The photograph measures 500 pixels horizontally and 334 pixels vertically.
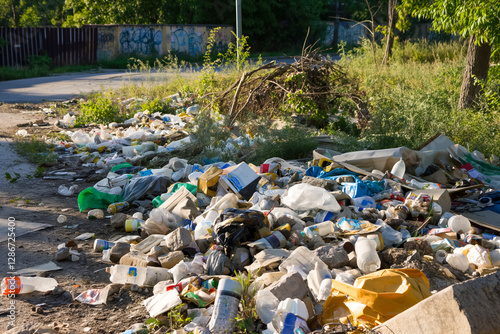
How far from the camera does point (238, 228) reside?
331 centimetres

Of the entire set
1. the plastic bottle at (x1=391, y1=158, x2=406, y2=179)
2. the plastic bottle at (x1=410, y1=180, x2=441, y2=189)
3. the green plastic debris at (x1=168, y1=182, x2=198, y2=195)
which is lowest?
the green plastic debris at (x1=168, y1=182, x2=198, y2=195)

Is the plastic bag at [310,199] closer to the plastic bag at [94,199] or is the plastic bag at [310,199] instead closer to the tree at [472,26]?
the plastic bag at [94,199]

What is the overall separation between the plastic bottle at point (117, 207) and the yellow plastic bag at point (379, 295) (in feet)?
8.43

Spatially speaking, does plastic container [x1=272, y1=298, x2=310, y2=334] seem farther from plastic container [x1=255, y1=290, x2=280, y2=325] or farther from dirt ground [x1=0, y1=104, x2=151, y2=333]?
dirt ground [x1=0, y1=104, x2=151, y2=333]

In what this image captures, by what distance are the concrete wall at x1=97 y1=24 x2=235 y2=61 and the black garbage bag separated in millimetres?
17847

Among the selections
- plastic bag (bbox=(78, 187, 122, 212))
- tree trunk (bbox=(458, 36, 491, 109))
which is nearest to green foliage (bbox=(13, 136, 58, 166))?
plastic bag (bbox=(78, 187, 122, 212))

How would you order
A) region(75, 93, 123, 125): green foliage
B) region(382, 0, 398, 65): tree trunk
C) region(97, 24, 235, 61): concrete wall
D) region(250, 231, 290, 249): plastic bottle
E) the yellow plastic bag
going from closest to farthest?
1. the yellow plastic bag
2. region(250, 231, 290, 249): plastic bottle
3. region(75, 93, 123, 125): green foliage
4. region(382, 0, 398, 65): tree trunk
5. region(97, 24, 235, 61): concrete wall

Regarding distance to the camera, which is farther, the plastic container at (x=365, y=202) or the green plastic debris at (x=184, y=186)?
the green plastic debris at (x=184, y=186)

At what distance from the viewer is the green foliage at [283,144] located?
18.3ft

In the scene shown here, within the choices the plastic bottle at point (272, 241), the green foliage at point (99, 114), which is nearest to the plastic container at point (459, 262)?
the plastic bottle at point (272, 241)

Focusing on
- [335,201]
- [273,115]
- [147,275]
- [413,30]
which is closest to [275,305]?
[147,275]

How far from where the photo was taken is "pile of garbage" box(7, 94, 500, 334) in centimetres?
253

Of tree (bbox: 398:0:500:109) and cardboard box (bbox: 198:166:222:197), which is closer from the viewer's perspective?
cardboard box (bbox: 198:166:222:197)

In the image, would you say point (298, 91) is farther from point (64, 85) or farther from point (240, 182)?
point (64, 85)
